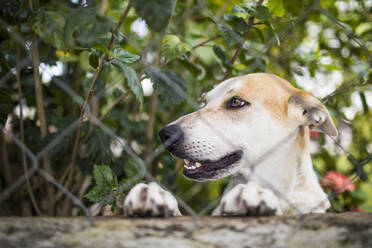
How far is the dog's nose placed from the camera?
1646 mm

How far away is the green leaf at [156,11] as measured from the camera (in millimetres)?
982

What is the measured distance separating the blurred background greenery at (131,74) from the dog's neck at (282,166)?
24cm

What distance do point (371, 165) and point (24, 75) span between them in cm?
322

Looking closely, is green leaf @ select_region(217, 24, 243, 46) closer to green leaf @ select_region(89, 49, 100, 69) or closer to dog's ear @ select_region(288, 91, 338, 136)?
dog's ear @ select_region(288, 91, 338, 136)

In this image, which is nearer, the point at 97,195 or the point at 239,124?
the point at 97,195

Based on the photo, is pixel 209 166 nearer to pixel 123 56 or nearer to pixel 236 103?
pixel 236 103

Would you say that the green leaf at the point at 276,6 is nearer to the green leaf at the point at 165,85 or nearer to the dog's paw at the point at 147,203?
the green leaf at the point at 165,85

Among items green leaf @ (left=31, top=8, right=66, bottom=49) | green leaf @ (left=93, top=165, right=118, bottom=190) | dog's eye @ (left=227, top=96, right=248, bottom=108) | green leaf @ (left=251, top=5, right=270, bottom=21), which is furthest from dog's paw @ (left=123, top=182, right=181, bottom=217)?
green leaf @ (left=251, top=5, right=270, bottom=21)

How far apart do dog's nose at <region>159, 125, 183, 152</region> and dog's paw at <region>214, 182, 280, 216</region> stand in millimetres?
527

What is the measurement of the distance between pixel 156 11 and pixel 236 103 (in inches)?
38.3

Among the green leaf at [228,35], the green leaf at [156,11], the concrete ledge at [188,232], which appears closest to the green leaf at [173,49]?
the green leaf at [228,35]

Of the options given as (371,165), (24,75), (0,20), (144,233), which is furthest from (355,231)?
(371,165)

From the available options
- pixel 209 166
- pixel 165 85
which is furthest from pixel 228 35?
pixel 209 166

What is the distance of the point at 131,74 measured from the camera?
50.6 inches
